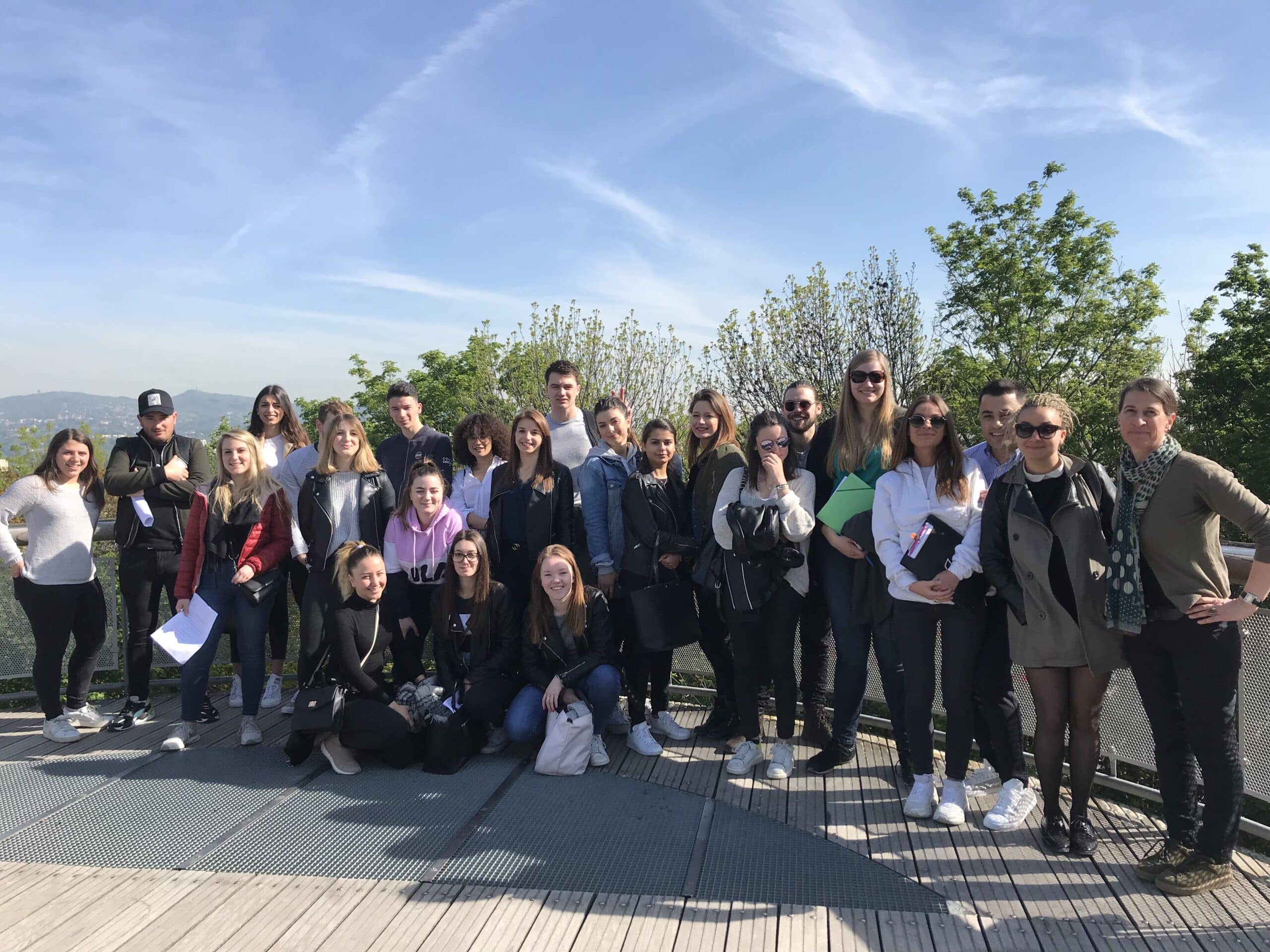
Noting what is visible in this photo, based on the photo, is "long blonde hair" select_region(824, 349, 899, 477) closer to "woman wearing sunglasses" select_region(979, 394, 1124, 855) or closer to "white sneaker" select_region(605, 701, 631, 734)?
"woman wearing sunglasses" select_region(979, 394, 1124, 855)

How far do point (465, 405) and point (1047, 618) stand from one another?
91.7 feet

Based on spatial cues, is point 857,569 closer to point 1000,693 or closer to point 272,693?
point 1000,693

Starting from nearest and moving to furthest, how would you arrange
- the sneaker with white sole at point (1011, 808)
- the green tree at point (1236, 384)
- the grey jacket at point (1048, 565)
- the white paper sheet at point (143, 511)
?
the grey jacket at point (1048, 565) → the sneaker with white sole at point (1011, 808) → the white paper sheet at point (143, 511) → the green tree at point (1236, 384)

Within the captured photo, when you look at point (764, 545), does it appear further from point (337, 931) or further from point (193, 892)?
point (193, 892)

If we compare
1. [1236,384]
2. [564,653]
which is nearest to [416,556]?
[564,653]

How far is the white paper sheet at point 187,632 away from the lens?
487cm

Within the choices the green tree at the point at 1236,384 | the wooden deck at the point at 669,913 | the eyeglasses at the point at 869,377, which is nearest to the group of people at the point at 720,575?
the eyeglasses at the point at 869,377

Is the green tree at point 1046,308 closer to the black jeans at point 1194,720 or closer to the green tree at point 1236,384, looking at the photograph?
the green tree at point 1236,384

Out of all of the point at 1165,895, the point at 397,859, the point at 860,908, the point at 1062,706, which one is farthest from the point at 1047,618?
the point at 397,859

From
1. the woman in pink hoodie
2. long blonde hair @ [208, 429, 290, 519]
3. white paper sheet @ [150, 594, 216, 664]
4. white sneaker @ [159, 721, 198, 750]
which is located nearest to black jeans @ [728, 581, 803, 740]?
the woman in pink hoodie

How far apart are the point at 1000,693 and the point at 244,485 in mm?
4500

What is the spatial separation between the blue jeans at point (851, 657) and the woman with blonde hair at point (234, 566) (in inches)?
135

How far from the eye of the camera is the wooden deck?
115 inches

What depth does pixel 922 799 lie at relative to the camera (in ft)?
12.7
